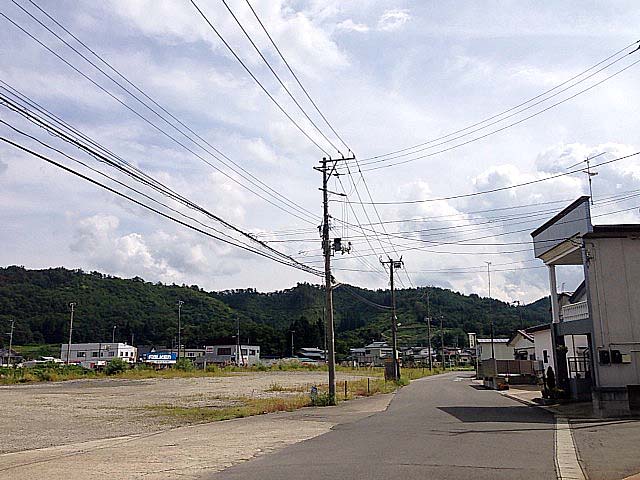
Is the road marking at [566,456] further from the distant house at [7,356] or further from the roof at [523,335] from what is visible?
the distant house at [7,356]

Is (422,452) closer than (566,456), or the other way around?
(566,456)

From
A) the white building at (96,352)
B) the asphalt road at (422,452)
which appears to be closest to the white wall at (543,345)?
the asphalt road at (422,452)

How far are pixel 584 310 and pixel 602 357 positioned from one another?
286 centimetres

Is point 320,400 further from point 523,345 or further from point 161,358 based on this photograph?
point 161,358

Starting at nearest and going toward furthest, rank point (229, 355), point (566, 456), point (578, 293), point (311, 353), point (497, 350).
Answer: point (566, 456)
point (578, 293)
point (497, 350)
point (229, 355)
point (311, 353)

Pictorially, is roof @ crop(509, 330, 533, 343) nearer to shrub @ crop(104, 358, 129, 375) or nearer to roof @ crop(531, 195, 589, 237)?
roof @ crop(531, 195, 589, 237)

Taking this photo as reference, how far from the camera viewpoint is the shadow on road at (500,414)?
72.9ft

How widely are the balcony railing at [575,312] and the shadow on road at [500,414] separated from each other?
4090 millimetres

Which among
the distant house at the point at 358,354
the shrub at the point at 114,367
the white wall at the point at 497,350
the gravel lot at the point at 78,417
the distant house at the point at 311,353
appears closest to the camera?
the gravel lot at the point at 78,417

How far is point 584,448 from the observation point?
15156 mm

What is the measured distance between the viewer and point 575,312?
2781 centimetres

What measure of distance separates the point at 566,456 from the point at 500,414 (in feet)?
36.1

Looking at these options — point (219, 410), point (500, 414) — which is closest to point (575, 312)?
point (500, 414)

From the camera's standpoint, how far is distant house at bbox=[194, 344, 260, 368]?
122000 millimetres
